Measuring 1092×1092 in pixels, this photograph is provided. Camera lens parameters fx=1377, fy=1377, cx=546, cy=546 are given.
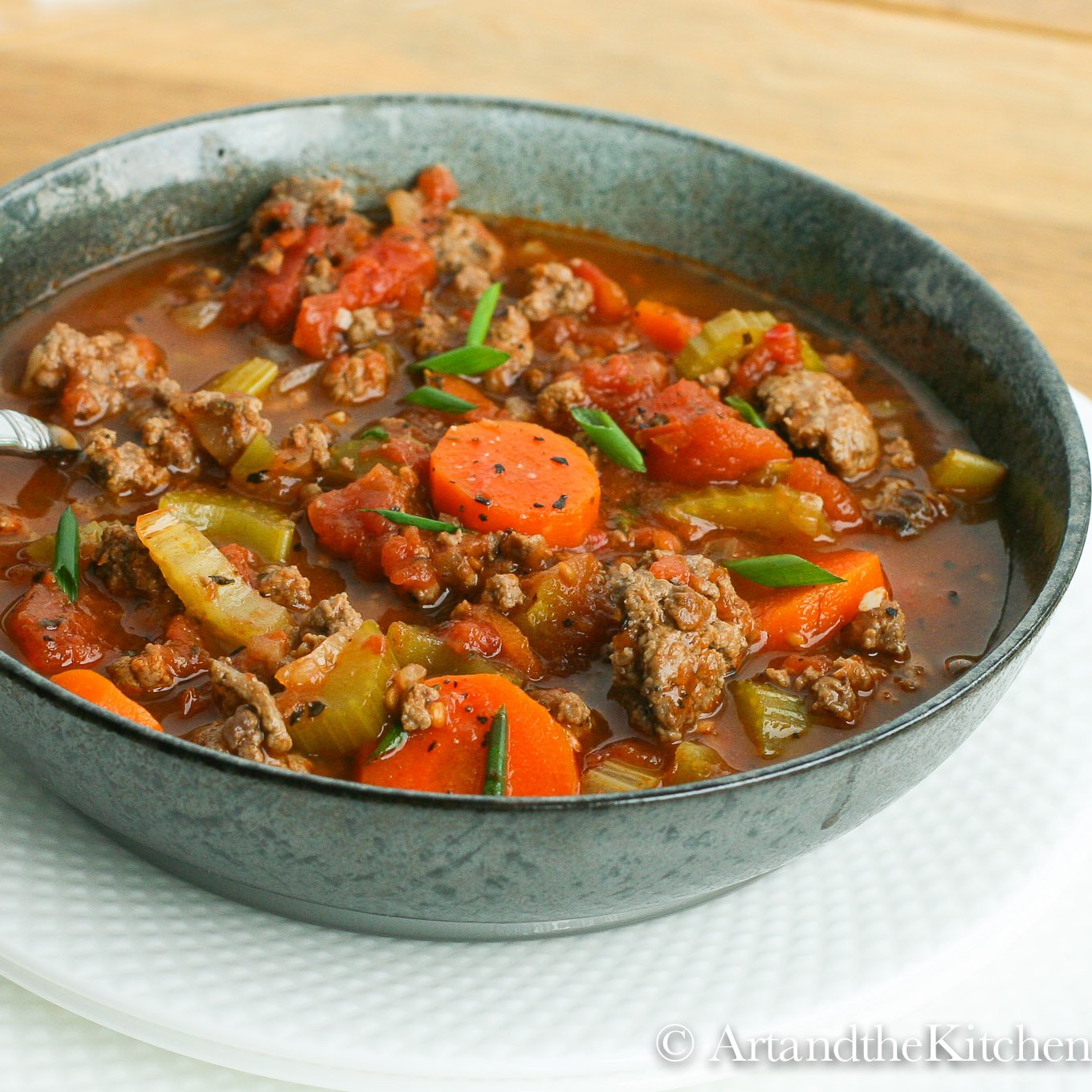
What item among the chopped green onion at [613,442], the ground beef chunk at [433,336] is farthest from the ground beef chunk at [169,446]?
the chopped green onion at [613,442]

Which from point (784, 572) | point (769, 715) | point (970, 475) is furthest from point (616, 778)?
point (970, 475)

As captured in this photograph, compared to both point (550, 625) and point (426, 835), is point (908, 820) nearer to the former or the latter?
point (550, 625)

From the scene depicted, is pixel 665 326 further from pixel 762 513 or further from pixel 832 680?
pixel 832 680

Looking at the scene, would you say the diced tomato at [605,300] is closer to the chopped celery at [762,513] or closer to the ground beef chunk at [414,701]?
the chopped celery at [762,513]

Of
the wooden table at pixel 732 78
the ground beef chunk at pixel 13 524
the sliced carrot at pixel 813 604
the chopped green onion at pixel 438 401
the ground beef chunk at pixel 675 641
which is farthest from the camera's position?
the wooden table at pixel 732 78

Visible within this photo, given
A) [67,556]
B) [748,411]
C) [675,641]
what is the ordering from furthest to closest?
1. [748,411]
2. [67,556]
3. [675,641]

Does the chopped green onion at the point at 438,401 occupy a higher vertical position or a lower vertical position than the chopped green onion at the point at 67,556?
higher

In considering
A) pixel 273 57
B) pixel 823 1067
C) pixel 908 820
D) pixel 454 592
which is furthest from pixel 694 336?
pixel 273 57
